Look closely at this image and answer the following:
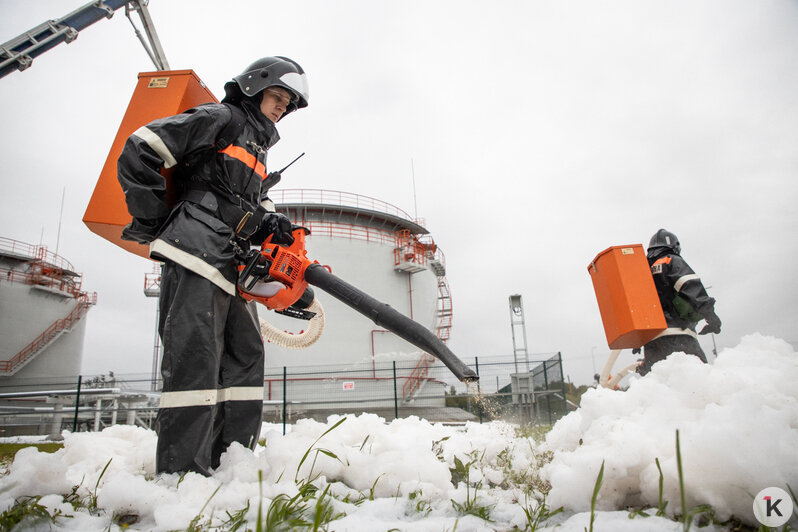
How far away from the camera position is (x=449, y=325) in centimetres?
1762

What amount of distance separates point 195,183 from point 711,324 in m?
4.53

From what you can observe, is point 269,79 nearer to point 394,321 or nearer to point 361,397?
point 394,321

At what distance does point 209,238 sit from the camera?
7.44 feet

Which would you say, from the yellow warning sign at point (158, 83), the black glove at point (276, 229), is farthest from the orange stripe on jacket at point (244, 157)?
the yellow warning sign at point (158, 83)

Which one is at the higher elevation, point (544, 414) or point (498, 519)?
point (498, 519)

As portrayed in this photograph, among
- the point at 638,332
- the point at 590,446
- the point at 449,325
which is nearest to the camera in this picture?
the point at 590,446

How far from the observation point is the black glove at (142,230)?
7.54ft

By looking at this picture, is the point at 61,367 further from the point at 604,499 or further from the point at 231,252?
the point at 604,499

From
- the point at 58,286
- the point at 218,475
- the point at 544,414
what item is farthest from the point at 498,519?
the point at 58,286

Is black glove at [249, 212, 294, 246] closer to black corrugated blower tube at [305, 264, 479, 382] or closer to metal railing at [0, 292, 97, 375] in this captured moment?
black corrugated blower tube at [305, 264, 479, 382]

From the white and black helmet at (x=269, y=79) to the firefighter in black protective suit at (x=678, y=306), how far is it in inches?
146

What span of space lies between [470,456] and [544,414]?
9.81 meters

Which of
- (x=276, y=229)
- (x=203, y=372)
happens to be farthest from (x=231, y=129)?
(x=203, y=372)

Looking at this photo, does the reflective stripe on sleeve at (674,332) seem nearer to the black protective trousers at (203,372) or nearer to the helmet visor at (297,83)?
the black protective trousers at (203,372)
